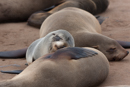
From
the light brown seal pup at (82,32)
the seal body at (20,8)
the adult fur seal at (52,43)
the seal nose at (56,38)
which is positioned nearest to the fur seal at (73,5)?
the seal body at (20,8)

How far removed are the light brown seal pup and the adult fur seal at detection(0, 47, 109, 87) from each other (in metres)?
1.41

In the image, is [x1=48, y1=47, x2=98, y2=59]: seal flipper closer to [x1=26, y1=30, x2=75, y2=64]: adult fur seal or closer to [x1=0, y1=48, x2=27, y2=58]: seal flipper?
[x1=26, y1=30, x2=75, y2=64]: adult fur seal

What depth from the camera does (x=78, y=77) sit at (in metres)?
3.59

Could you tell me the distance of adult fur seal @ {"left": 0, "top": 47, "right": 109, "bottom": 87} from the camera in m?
3.27

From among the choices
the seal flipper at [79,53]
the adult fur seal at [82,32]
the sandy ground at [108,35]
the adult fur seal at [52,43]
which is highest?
the seal flipper at [79,53]

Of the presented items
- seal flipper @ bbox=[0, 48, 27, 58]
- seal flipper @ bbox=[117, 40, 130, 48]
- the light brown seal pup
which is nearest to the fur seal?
the light brown seal pup

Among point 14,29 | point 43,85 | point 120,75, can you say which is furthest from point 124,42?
point 43,85

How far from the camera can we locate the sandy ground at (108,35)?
4.53m

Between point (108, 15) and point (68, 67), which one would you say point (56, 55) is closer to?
point (68, 67)

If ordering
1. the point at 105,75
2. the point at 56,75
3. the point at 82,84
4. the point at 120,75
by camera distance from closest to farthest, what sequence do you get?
1. the point at 56,75
2. the point at 82,84
3. the point at 105,75
4. the point at 120,75

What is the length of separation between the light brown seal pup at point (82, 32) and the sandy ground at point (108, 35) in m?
0.24

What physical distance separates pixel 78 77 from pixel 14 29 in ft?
15.1

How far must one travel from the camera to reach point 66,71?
3.52 metres

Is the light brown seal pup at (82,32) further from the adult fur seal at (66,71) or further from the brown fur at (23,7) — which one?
the brown fur at (23,7)
